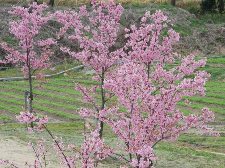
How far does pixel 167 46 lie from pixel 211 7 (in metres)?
65.9

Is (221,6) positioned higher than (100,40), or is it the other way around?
(100,40)

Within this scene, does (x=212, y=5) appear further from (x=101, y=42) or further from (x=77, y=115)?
(x=101, y=42)

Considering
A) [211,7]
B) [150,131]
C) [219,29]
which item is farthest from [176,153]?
[211,7]

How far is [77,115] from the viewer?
38938mm

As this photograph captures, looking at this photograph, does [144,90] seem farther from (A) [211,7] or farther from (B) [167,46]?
(A) [211,7]

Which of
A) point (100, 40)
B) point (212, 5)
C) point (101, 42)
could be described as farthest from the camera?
point (212, 5)

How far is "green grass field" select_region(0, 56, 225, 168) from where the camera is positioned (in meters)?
23.7

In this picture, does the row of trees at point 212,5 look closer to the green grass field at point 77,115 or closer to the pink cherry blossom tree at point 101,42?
the green grass field at point 77,115

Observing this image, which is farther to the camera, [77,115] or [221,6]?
[221,6]

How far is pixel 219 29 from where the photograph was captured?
239ft

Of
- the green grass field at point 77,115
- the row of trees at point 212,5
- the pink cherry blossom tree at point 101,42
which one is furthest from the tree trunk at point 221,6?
the pink cherry blossom tree at point 101,42

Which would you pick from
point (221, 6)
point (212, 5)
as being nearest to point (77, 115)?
point (212, 5)

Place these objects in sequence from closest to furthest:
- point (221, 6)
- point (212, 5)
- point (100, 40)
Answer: point (100, 40) < point (212, 5) < point (221, 6)

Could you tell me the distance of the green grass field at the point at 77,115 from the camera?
77.7ft
